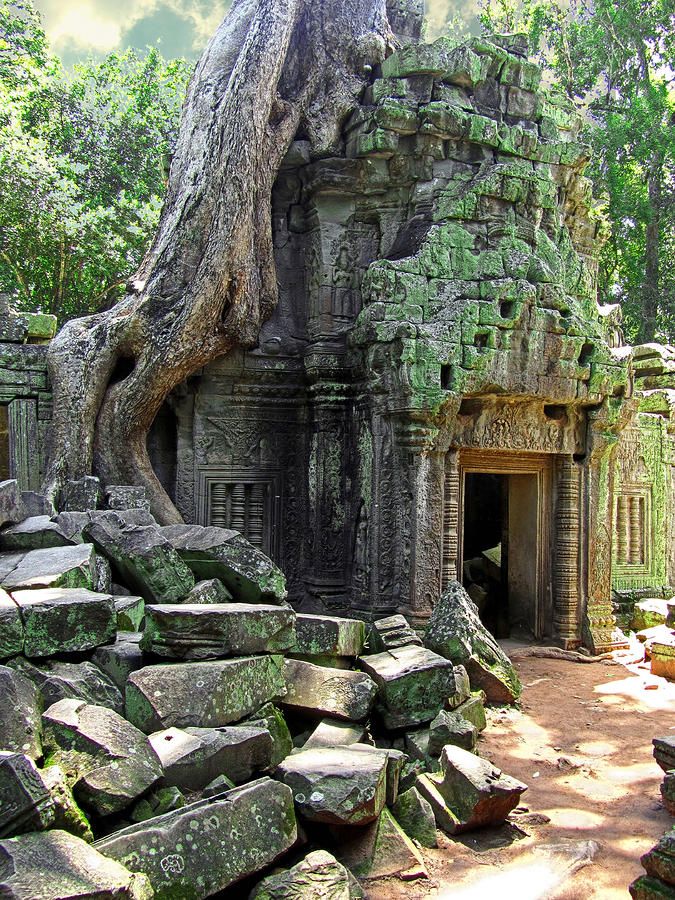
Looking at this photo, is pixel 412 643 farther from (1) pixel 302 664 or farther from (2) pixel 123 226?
(2) pixel 123 226

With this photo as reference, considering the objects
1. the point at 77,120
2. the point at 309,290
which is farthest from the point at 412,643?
the point at 77,120

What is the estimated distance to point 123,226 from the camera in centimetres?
1326

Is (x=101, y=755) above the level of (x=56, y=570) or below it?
below

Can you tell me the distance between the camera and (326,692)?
4402 millimetres

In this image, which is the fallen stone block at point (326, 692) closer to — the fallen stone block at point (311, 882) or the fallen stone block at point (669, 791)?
the fallen stone block at point (311, 882)

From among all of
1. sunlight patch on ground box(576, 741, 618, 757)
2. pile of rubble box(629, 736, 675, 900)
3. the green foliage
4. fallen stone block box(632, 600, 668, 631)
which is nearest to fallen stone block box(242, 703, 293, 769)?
pile of rubble box(629, 736, 675, 900)

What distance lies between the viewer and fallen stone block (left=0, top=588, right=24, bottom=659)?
3.56 metres

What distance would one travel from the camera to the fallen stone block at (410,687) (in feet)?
15.4

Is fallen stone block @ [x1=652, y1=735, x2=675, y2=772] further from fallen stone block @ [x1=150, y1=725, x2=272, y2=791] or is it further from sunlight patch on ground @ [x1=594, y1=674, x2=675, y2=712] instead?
fallen stone block @ [x1=150, y1=725, x2=272, y2=791]

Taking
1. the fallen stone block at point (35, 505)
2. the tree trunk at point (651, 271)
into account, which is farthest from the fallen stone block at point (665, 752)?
the tree trunk at point (651, 271)

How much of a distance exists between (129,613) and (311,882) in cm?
193

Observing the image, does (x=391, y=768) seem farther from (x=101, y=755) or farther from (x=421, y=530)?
(x=421, y=530)

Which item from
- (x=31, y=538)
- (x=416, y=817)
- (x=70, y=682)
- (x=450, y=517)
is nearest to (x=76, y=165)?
(x=450, y=517)

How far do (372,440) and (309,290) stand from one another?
1891 mm
